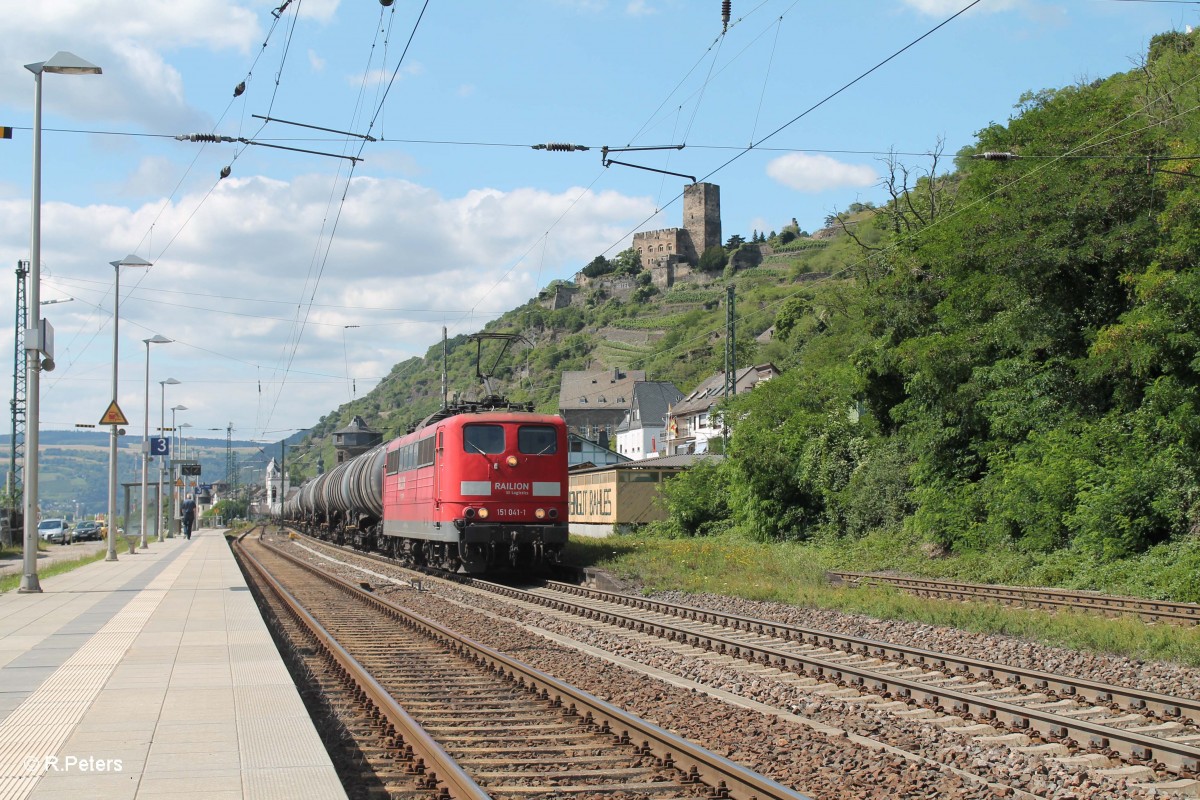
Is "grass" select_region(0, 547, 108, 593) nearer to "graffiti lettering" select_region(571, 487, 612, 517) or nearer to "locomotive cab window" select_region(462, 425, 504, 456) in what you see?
"locomotive cab window" select_region(462, 425, 504, 456)

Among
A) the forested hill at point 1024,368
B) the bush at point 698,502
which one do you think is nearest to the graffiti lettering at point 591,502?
the bush at point 698,502

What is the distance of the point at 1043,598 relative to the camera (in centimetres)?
1811

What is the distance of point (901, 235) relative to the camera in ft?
109

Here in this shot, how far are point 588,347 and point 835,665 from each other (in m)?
178

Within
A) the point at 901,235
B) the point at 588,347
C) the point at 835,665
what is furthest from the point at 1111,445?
the point at 588,347

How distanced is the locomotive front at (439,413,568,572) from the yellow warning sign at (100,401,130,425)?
12.1m

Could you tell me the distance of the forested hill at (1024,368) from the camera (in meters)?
21.5

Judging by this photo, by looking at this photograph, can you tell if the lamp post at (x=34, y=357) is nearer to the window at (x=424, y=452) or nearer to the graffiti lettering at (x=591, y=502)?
the window at (x=424, y=452)

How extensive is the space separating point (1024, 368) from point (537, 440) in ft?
38.9

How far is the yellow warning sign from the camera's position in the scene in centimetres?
3014

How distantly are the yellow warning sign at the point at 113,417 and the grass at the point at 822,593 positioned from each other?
13.0m

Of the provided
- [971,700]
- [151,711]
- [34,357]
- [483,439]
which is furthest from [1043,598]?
[34,357]

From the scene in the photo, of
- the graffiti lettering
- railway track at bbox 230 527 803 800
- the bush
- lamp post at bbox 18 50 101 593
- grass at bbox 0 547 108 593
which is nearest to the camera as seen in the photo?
railway track at bbox 230 527 803 800

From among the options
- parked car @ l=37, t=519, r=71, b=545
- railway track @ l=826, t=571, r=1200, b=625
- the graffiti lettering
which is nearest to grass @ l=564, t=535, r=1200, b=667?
railway track @ l=826, t=571, r=1200, b=625
